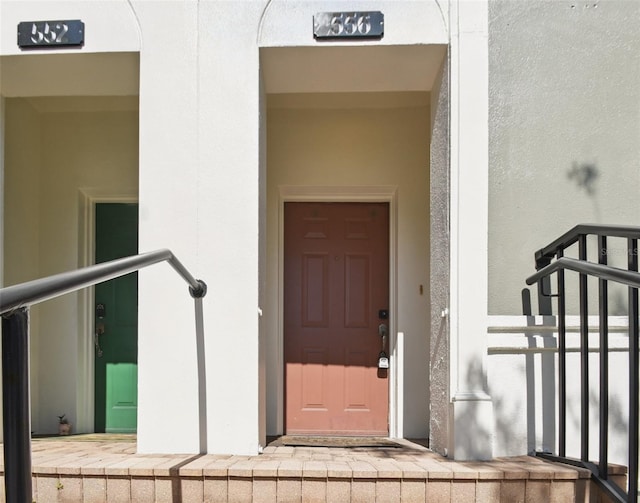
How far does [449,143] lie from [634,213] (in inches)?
47.5

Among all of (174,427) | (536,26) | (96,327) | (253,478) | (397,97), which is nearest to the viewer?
(253,478)

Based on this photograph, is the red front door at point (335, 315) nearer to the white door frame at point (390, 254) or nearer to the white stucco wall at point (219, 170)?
the white door frame at point (390, 254)

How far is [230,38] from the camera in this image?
288 cm

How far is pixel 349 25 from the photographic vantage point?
285 cm

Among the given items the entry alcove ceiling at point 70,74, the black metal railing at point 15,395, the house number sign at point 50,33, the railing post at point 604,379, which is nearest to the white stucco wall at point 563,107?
the railing post at point 604,379

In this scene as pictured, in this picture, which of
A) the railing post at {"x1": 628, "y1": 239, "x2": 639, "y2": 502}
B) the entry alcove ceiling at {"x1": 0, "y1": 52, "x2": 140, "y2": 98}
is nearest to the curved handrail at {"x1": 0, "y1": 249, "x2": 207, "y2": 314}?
the entry alcove ceiling at {"x1": 0, "y1": 52, "x2": 140, "y2": 98}

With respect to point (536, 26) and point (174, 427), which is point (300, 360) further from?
point (536, 26)

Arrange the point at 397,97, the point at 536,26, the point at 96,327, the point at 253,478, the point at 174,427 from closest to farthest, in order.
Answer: the point at 253,478, the point at 174,427, the point at 536,26, the point at 397,97, the point at 96,327

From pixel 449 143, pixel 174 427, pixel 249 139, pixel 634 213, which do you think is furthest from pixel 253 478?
pixel 634 213

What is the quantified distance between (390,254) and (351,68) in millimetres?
1603

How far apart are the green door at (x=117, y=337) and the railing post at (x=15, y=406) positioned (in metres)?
3.24

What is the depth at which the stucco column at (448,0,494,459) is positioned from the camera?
9.21ft

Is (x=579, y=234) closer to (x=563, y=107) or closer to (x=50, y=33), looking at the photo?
(x=563, y=107)

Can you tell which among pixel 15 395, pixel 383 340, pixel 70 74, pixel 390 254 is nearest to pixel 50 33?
pixel 70 74
